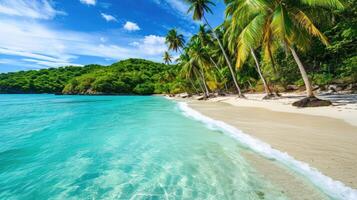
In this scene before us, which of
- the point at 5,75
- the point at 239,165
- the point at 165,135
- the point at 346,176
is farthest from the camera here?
the point at 5,75

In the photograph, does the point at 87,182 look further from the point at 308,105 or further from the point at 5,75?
the point at 5,75

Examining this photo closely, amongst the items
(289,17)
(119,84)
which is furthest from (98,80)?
(289,17)

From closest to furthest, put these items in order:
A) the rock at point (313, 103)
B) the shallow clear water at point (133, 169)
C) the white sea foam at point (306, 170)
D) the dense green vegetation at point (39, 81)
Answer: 1. the white sea foam at point (306, 170)
2. the shallow clear water at point (133, 169)
3. the rock at point (313, 103)
4. the dense green vegetation at point (39, 81)

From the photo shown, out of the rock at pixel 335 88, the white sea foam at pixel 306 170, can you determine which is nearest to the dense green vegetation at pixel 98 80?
the rock at pixel 335 88

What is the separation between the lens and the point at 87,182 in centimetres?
455

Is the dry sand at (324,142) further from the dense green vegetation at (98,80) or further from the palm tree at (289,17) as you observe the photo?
the dense green vegetation at (98,80)

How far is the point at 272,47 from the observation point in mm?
17453

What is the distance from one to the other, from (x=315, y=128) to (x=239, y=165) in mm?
4339

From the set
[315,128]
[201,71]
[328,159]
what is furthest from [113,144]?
[201,71]

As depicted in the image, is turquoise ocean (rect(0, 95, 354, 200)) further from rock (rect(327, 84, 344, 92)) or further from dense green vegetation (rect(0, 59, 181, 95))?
dense green vegetation (rect(0, 59, 181, 95))

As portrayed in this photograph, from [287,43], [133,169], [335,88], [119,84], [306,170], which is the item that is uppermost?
[287,43]

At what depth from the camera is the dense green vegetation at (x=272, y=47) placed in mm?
12719

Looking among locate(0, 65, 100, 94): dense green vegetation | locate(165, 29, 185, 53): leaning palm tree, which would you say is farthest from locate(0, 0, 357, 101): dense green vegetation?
locate(0, 65, 100, 94): dense green vegetation

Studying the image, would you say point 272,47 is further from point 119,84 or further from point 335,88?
point 119,84
